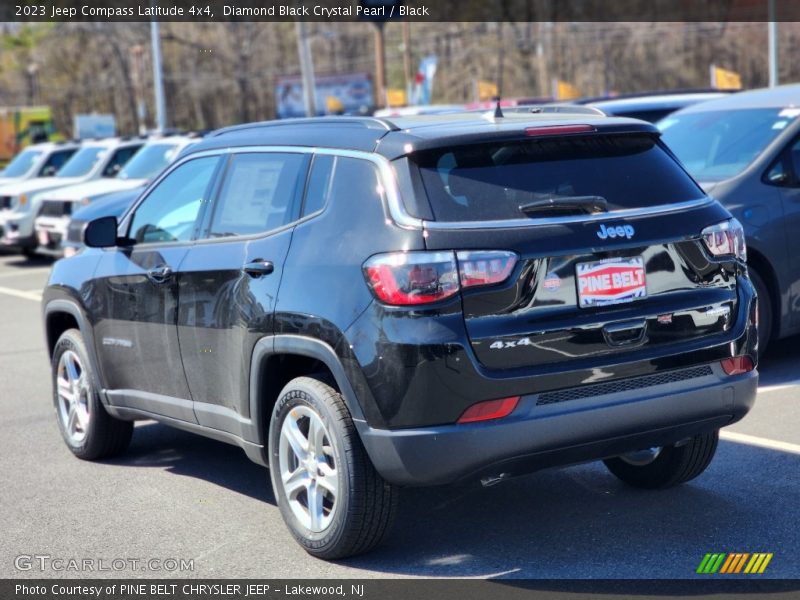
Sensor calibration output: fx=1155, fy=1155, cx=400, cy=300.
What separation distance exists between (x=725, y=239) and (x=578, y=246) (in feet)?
2.55

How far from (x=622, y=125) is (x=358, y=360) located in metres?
1.54

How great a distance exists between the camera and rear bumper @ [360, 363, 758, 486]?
14.0 feet

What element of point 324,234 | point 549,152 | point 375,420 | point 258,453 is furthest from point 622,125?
point 258,453

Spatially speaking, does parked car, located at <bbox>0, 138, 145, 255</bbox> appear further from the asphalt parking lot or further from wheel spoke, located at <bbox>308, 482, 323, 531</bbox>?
wheel spoke, located at <bbox>308, 482, 323, 531</bbox>

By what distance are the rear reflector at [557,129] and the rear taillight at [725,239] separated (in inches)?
25.2

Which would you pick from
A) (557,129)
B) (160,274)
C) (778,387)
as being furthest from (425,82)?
(557,129)

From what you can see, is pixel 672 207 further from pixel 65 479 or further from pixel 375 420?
pixel 65 479

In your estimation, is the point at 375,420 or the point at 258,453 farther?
the point at 258,453

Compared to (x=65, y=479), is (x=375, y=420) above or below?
above

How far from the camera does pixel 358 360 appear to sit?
4.38m
